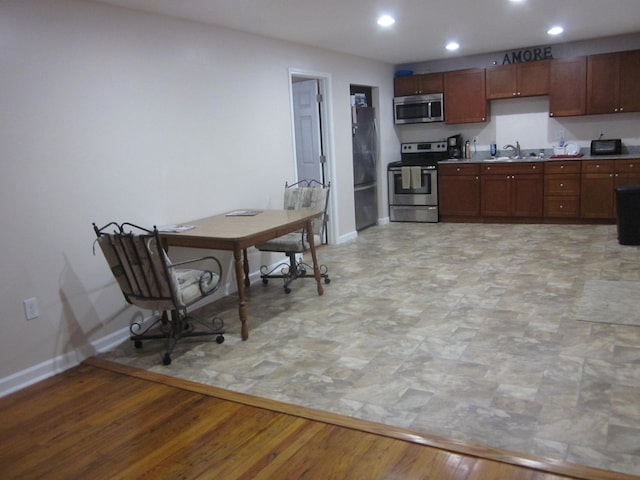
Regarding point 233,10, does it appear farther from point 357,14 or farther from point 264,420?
point 264,420

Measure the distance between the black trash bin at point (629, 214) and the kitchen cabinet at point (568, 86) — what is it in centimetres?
178

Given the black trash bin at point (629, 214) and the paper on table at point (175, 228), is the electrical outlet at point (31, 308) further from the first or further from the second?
the black trash bin at point (629, 214)

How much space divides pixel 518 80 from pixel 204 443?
6.56 meters

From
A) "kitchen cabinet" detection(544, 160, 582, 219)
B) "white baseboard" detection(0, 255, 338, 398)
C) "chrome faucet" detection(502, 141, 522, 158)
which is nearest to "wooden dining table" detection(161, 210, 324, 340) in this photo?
"white baseboard" detection(0, 255, 338, 398)

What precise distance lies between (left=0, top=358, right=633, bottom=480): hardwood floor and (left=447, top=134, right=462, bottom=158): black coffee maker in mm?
5934

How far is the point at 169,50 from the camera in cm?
411

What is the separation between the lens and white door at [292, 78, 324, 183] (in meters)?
6.34

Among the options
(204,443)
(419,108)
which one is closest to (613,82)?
(419,108)

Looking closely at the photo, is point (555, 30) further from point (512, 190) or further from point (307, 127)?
point (307, 127)

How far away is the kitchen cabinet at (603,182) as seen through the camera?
646cm

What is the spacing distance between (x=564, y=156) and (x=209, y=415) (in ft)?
20.2

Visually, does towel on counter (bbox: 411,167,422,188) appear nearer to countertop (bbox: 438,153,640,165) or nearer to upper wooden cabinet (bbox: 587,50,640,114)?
countertop (bbox: 438,153,640,165)

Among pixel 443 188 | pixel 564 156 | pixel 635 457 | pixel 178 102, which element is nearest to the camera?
pixel 635 457

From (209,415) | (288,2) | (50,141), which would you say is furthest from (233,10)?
(209,415)
